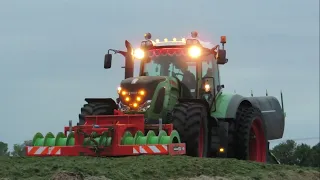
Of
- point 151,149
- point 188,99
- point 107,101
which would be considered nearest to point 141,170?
point 151,149

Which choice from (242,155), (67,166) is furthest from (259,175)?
(242,155)

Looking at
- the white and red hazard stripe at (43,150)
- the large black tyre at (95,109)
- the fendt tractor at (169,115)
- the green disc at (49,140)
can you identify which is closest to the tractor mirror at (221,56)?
the fendt tractor at (169,115)

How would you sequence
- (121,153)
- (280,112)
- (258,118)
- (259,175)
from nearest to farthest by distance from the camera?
1. (259,175)
2. (121,153)
3. (258,118)
4. (280,112)

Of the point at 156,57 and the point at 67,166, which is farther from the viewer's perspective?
the point at 156,57

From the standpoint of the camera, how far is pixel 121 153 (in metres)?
9.32

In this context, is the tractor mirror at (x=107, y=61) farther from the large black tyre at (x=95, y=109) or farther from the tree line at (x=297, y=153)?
the tree line at (x=297, y=153)

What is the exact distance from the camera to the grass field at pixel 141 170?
617 centimetres

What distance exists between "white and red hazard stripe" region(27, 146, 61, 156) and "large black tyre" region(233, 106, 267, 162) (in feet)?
14.0

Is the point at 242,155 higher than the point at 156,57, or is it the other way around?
the point at 156,57

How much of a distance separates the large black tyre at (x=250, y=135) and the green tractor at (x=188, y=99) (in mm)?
22

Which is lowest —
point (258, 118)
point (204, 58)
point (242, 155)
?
point (242, 155)

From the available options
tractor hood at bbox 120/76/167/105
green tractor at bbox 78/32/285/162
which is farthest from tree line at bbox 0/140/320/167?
tractor hood at bbox 120/76/167/105

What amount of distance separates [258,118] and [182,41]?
2.76 m

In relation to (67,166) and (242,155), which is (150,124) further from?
(67,166)
